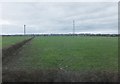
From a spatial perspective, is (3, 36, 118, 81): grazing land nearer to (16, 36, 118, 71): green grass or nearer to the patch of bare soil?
(16, 36, 118, 71): green grass

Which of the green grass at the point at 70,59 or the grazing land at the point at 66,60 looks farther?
the green grass at the point at 70,59

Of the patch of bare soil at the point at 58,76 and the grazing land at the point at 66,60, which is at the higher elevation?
the patch of bare soil at the point at 58,76

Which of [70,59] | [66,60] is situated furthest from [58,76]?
[70,59]

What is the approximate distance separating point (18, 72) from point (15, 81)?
0.33 metres

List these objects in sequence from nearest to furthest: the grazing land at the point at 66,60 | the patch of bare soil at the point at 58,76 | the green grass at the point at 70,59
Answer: the patch of bare soil at the point at 58,76 < the grazing land at the point at 66,60 < the green grass at the point at 70,59

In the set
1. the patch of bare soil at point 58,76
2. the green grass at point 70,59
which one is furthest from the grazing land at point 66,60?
the patch of bare soil at point 58,76

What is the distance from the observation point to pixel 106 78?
909 centimetres

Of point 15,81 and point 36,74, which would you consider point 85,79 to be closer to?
point 36,74

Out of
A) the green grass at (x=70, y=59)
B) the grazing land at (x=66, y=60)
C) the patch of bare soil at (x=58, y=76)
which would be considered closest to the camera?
the patch of bare soil at (x=58, y=76)

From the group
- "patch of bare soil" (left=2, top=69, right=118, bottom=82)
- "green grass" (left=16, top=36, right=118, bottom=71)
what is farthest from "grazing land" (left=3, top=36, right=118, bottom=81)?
"patch of bare soil" (left=2, top=69, right=118, bottom=82)

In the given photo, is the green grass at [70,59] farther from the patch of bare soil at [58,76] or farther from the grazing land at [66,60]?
the patch of bare soil at [58,76]

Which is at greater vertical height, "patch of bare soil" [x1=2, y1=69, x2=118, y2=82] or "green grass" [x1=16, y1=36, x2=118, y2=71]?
"patch of bare soil" [x1=2, y1=69, x2=118, y2=82]

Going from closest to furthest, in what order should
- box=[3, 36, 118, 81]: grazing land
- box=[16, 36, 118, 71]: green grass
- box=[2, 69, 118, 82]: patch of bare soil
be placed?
box=[2, 69, 118, 82]: patch of bare soil < box=[3, 36, 118, 81]: grazing land < box=[16, 36, 118, 71]: green grass

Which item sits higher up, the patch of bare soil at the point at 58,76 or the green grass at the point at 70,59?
the patch of bare soil at the point at 58,76
